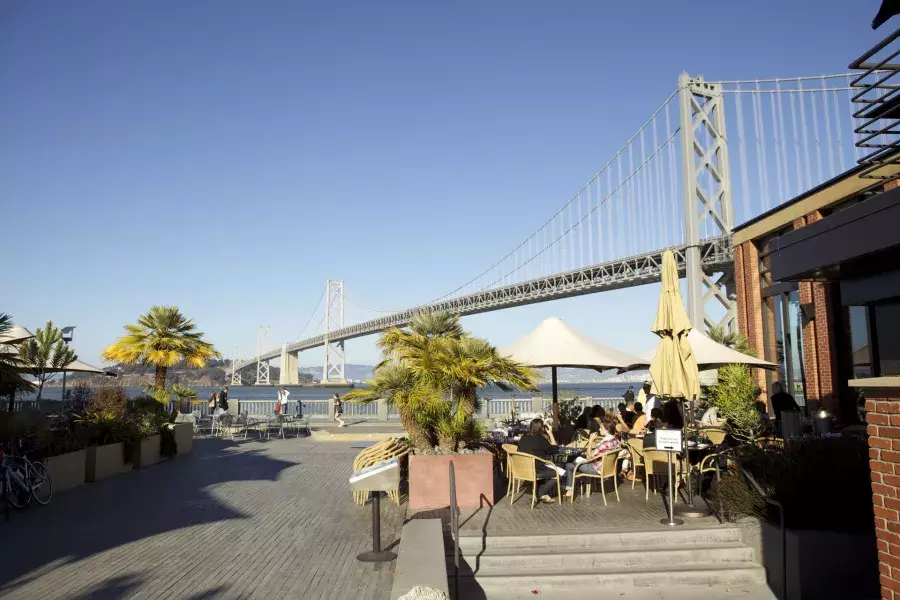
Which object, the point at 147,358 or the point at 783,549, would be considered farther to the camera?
the point at 147,358

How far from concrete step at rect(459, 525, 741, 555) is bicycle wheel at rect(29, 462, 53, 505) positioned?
20.4 feet

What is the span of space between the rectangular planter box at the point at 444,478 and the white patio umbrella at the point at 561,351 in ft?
6.91

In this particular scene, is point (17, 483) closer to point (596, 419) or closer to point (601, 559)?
point (601, 559)

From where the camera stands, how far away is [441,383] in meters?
8.77

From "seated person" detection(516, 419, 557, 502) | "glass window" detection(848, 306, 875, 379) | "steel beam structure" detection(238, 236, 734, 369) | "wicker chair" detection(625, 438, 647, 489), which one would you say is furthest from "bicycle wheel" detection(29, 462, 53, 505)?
"steel beam structure" detection(238, 236, 734, 369)

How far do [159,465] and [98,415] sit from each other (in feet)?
5.84

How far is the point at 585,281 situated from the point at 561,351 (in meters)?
32.8

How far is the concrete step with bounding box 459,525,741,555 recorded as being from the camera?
6.54m

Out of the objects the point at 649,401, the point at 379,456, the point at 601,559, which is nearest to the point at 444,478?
the point at 379,456

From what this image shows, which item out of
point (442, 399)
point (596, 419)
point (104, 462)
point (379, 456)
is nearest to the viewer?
point (442, 399)

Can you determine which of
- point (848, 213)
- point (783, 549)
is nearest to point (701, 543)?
point (783, 549)

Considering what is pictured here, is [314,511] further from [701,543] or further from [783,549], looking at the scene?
[783,549]

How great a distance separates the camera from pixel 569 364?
10469 mm

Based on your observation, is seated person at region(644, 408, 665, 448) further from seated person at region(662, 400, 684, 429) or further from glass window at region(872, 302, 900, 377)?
glass window at region(872, 302, 900, 377)
